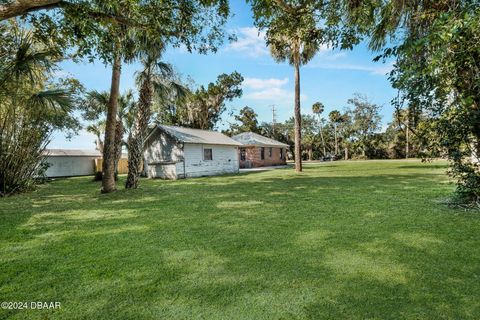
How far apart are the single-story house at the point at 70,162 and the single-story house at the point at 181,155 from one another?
11518mm

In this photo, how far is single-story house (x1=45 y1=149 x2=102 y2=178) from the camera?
928 inches

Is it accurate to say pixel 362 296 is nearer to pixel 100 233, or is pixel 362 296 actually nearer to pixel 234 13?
pixel 100 233

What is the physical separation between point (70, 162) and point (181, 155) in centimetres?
1575

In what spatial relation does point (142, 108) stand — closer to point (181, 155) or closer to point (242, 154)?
point (181, 155)

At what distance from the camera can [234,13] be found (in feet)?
21.0

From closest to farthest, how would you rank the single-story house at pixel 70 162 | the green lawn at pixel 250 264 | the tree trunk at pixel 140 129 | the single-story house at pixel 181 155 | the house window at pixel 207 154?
the green lawn at pixel 250 264
the tree trunk at pixel 140 129
the single-story house at pixel 181 155
the house window at pixel 207 154
the single-story house at pixel 70 162

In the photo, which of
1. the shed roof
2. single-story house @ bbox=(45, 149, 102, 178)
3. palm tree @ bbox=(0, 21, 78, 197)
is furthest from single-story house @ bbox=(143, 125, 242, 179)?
the shed roof

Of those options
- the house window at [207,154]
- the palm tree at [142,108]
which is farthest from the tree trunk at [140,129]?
the house window at [207,154]

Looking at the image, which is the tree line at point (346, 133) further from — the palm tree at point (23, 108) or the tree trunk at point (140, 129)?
the palm tree at point (23, 108)

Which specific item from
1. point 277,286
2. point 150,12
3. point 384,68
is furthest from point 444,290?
point 150,12

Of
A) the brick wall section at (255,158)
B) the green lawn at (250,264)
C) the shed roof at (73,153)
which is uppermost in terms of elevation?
the shed roof at (73,153)

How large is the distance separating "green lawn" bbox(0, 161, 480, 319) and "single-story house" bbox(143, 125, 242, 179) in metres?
10.4

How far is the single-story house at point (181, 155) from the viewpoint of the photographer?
16.0 metres

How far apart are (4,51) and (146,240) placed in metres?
7.60
